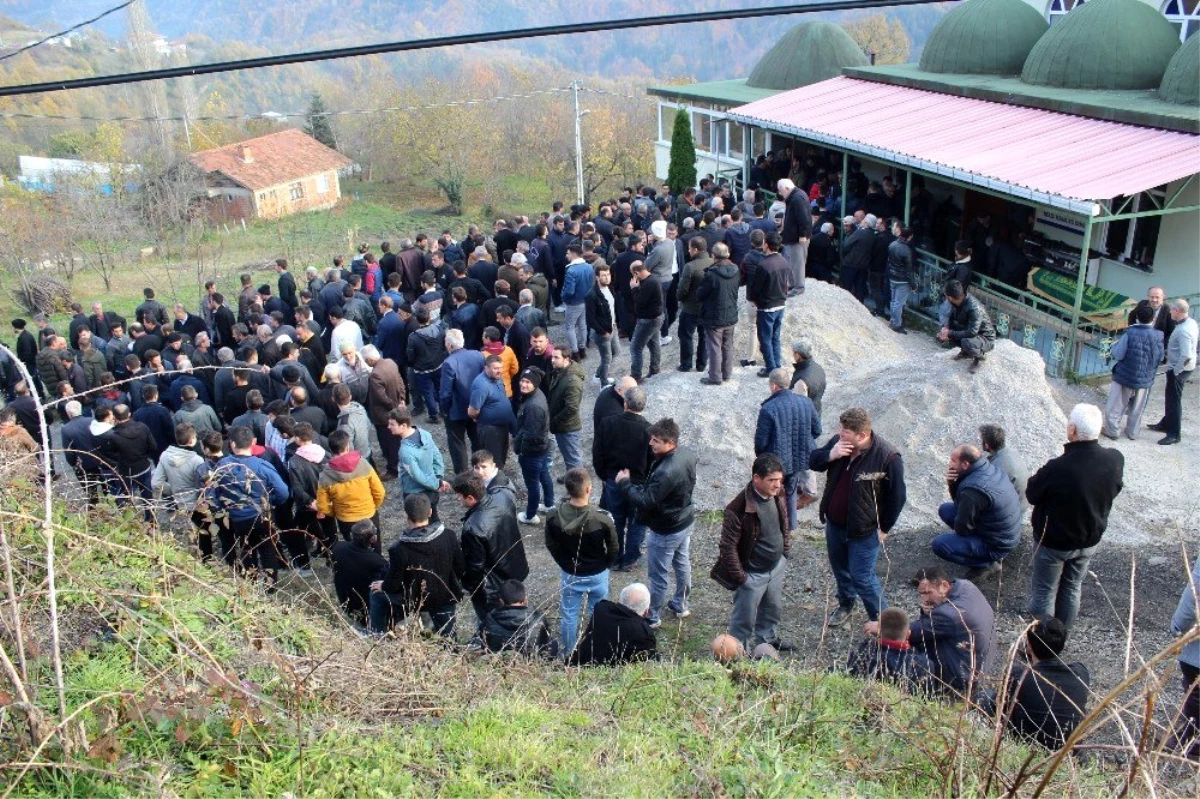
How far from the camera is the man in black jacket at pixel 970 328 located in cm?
896

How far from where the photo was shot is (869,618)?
6801 mm

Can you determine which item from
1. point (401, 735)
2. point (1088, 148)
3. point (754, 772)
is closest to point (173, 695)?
point (401, 735)

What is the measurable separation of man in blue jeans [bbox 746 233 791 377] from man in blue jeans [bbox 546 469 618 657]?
14.3 ft

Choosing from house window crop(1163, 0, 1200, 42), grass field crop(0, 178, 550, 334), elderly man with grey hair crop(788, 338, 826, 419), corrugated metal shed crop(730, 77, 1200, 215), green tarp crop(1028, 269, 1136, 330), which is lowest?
grass field crop(0, 178, 550, 334)

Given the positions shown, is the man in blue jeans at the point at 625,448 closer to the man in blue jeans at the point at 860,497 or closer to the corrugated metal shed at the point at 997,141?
Result: the man in blue jeans at the point at 860,497

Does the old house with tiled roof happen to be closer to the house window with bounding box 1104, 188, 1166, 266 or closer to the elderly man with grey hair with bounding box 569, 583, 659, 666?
the house window with bounding box 1104, 188, 1166, 266

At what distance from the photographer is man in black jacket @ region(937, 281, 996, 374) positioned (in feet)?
29.4

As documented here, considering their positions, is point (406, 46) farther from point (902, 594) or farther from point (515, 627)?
point (902, 594)

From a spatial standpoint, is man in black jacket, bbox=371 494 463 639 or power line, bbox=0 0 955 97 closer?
power line, bbox=0 0 955 97

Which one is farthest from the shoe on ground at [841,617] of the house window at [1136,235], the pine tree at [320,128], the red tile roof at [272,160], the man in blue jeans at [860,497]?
the pine tree at [320,128]

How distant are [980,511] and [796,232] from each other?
6615mm

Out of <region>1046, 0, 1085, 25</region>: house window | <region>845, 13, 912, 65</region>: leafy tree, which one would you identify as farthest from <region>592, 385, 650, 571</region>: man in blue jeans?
<region>845, 13, 912, 65</region>: leafy tree

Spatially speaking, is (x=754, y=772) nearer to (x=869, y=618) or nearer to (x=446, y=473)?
(x=869, y=618)

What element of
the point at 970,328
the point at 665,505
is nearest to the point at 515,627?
the point at 665,505
